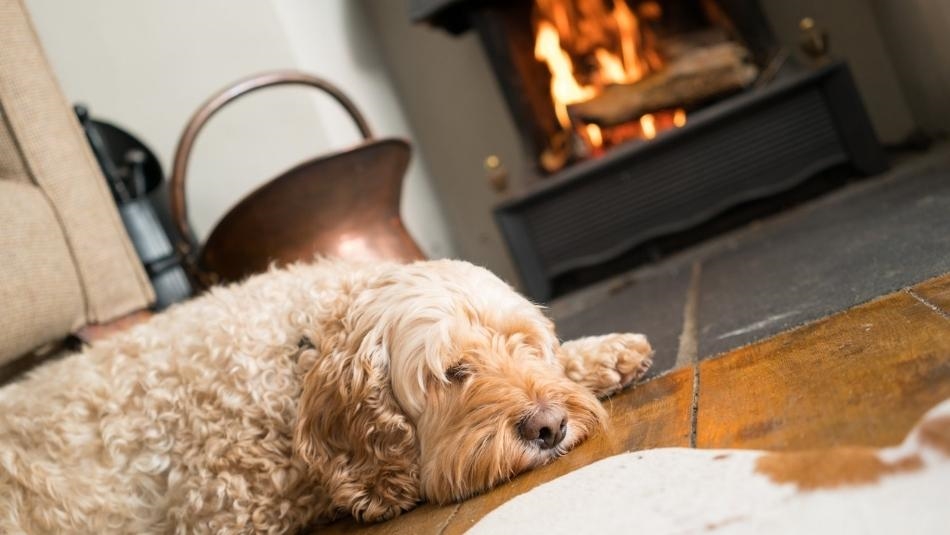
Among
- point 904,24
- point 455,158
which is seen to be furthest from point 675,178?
point 455,158

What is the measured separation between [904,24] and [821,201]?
97 centimetres

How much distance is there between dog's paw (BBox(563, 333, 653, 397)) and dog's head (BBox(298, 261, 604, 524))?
156 millimetres

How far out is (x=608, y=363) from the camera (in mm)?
2002

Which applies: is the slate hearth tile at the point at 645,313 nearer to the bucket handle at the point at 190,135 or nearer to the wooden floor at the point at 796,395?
the wooden floor at the point at 796,395

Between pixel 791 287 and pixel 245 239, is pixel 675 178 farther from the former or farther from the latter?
pixel 245 239

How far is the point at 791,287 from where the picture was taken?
228cm

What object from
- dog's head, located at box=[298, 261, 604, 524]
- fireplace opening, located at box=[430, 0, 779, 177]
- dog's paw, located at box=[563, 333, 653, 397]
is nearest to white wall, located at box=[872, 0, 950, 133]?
fireplace opening, located at box=[430, 0, 779, 177]

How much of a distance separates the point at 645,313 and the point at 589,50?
1.77 metres

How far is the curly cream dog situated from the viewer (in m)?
1.67

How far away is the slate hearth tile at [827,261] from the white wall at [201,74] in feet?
6.53

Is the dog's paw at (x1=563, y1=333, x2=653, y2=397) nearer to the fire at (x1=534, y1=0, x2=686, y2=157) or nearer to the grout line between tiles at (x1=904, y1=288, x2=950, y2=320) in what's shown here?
the grout line between tiles at (x1=904, y1=288, x2=950, y2=320)

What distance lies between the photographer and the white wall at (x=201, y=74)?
397cm

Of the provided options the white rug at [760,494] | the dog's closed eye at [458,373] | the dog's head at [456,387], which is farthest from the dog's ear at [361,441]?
the white rug at [760,494]

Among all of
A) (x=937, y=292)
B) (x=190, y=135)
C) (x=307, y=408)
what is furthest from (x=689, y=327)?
(x=190, y=135)
